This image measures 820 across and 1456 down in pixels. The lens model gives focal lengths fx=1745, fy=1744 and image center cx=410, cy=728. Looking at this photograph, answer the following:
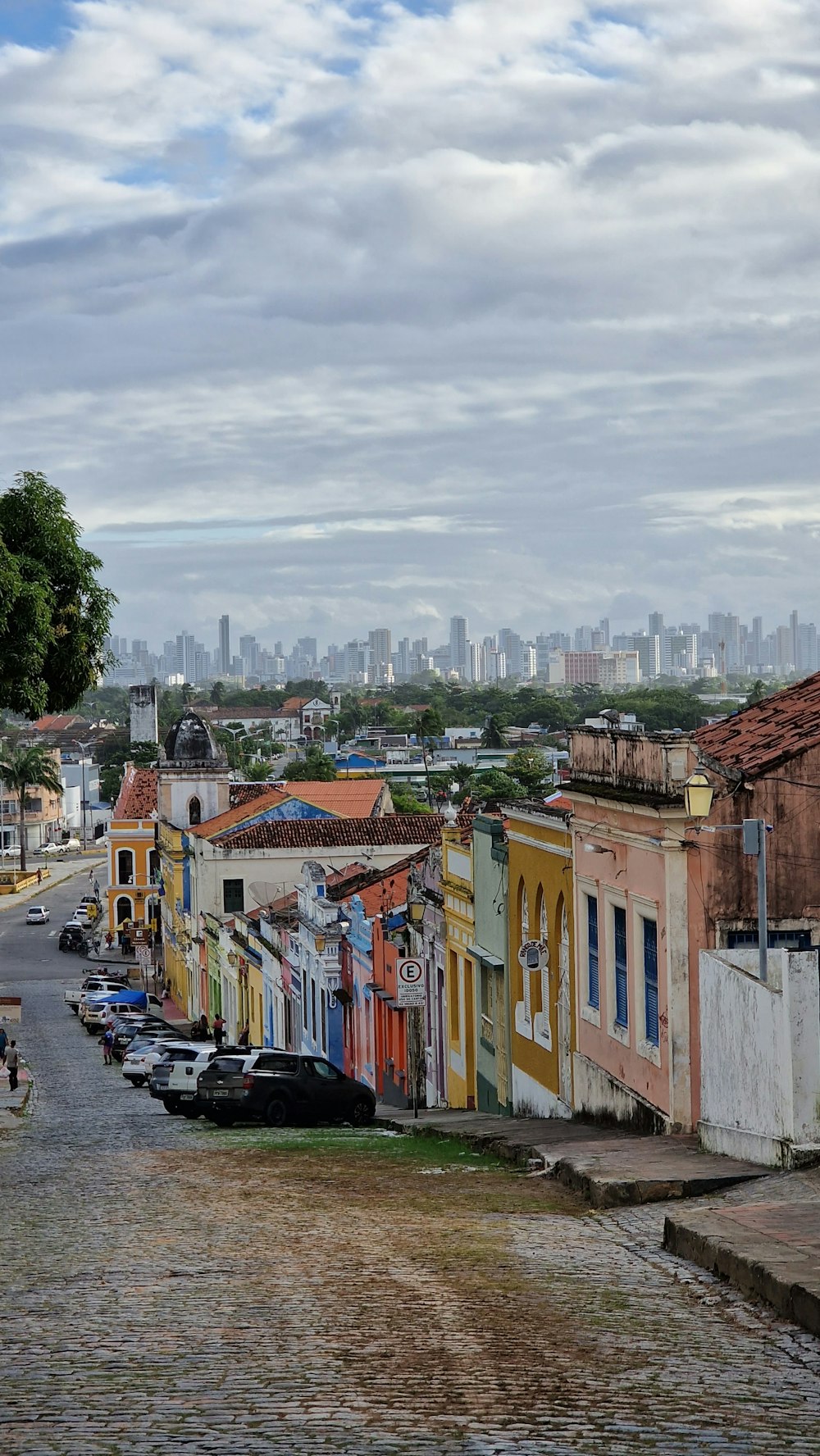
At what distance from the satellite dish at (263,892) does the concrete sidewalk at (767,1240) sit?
4715cm

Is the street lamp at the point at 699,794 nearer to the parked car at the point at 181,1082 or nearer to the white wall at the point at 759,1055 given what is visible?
the white wall at the point at 759,1055

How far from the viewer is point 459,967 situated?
29234mm

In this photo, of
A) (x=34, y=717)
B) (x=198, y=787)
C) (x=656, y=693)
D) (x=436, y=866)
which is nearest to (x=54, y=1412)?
(x=34, y=717)

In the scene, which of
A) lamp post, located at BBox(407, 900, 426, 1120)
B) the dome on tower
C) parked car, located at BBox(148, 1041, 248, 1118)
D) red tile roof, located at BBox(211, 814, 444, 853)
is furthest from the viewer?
the dome on tower

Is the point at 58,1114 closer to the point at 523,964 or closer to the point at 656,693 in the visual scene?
the point at 523,964

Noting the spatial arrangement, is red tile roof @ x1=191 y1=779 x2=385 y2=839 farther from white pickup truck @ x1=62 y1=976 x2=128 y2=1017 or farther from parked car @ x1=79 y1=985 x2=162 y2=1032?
white pickup truck @ x1=62 y1=976 x2=128 y2=1017

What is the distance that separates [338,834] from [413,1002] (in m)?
29.4

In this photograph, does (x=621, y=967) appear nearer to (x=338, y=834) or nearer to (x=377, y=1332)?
(x=377, y=1332)

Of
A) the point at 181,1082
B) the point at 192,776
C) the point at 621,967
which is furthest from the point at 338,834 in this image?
the point at 621,967

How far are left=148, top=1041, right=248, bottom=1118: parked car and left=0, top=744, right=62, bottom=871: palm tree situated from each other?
306 feet

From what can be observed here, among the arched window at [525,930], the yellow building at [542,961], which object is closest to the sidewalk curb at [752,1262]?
the yellow building at [542,961]

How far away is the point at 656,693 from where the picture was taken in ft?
649

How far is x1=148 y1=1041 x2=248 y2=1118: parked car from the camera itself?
2789cm

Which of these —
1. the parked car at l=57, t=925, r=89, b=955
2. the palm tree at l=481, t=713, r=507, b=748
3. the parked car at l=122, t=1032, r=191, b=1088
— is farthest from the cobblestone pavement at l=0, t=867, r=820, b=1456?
the palm tree at l=481, t=713, r=507, b=748
